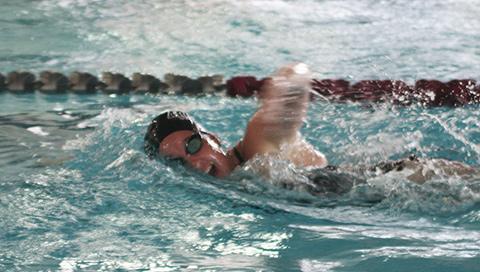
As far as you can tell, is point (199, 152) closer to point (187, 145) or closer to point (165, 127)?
point (187, 145)

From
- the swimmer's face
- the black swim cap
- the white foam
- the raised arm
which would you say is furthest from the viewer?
the white foam

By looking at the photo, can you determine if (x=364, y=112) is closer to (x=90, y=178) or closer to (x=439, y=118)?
(x=439, y=118)

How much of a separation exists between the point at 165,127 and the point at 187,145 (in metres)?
0.15

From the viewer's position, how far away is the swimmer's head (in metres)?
3.42

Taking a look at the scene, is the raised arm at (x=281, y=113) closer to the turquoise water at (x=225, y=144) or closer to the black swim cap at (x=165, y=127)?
the turquoise water at (x=225, y=144)

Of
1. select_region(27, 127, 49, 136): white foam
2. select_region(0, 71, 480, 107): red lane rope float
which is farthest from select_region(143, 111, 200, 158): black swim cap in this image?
select_region(0, 71, 480, 107): red lane rope float

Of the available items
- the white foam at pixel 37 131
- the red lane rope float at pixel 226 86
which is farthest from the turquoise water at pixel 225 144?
the red lane rope float at pixel 226 86

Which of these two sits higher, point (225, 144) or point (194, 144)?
point (194, 144)

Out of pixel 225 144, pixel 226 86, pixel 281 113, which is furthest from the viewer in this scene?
pixel 226 86

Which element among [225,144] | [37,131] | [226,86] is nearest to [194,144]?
[225,144]

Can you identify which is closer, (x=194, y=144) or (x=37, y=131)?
(x=194, y=144)

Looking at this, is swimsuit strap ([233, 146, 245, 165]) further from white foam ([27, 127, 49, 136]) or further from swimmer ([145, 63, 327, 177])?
white foam ([27, 127, 49, 136])

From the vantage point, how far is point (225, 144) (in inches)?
177

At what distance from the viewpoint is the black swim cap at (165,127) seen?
11.6 feet
